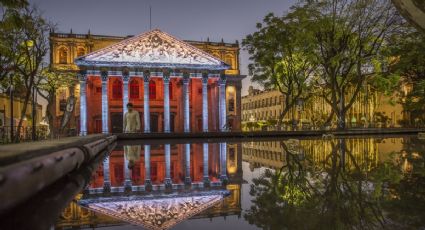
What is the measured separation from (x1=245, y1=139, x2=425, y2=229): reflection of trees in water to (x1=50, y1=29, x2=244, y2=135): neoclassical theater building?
31715mm

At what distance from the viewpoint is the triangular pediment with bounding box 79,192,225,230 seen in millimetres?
2820

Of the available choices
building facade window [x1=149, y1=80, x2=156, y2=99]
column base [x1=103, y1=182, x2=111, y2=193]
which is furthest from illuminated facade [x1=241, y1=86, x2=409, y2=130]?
column base [x1=103, y1=182, x2=111, y2=193]

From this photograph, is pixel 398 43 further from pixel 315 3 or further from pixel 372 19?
pixel 315 3

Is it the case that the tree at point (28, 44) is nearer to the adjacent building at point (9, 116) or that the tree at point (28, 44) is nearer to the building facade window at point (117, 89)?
the adjacent building at point (9, 116)

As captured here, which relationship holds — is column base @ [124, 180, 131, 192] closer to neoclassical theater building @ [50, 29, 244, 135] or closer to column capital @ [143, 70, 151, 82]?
neoclassical theater building @ [50, 29, 244, 135]

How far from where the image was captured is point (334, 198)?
361cm

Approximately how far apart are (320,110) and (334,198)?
66287 mm

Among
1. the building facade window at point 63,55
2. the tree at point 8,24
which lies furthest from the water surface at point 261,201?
the building facade window at point 63,55

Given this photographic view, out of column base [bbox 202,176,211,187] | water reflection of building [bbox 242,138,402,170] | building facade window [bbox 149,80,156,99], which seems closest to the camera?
column base [bbox 202,176,211,187]

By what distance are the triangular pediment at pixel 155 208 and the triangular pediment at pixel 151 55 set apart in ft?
122

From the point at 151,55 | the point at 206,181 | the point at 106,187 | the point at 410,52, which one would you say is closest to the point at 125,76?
the point at 151,55

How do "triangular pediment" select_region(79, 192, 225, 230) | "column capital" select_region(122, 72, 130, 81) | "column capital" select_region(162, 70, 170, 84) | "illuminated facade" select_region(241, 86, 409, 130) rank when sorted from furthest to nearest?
"illuminated facade" select_region(241, 86, 409, 130)
"column capital" select_region(162, 70, 170, 84)
"column capital" select_region(122, 72, 130, 81)
"triangular pediment" select_region(79, 192, 225, 230)

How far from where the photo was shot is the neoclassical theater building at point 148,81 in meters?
39.6

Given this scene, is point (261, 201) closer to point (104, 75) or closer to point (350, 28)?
point (350, 28)
